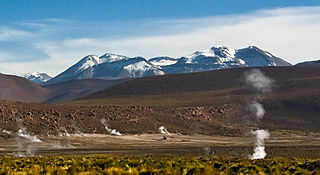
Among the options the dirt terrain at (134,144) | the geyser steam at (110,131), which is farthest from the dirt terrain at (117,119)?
the dirt terrain at (134,144)

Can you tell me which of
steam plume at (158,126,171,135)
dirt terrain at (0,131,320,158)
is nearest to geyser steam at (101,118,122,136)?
dirt terrain at (0,131,320,158)

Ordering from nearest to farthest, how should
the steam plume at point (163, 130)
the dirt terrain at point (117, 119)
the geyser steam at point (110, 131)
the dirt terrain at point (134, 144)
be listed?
the dirt terrain at point (134, 144), the geyser steam at point (110, 131), the dirt terrain at point (117, 119), the steam plume at point (163, 130)

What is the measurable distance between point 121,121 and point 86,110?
511 inches

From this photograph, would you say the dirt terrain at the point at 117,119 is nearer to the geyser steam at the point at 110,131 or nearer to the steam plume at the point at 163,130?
the geyser steam at the point at 110,131

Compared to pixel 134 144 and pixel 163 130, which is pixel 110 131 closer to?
pixel 163 130

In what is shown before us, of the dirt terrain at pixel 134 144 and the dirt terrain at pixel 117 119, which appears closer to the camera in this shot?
the dirt terrain at pixel 134 144

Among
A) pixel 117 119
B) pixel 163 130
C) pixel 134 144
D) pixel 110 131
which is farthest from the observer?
pixel 117 119

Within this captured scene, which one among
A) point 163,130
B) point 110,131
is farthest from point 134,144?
point 163,130

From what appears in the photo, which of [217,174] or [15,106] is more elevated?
[15,106]

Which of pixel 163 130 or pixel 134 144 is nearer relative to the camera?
pixel 134 144

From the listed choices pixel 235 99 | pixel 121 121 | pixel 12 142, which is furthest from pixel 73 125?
pixel 235 99

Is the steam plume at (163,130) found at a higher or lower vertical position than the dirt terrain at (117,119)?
lower

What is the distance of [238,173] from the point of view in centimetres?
2030

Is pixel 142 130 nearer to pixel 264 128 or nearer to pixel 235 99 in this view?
pixel 264 128
